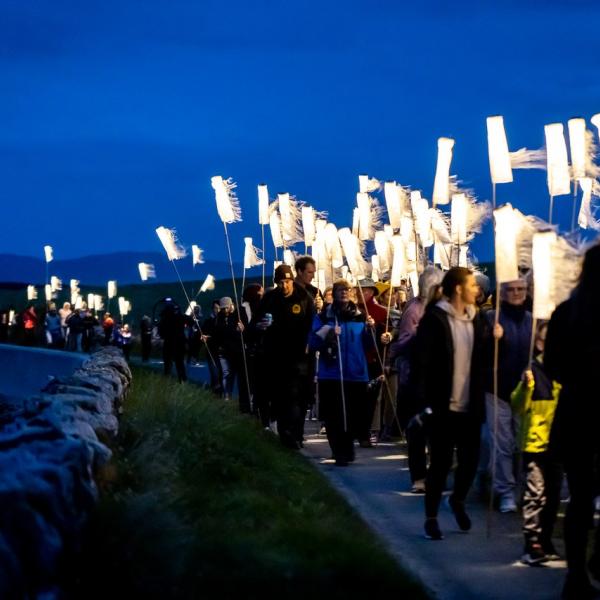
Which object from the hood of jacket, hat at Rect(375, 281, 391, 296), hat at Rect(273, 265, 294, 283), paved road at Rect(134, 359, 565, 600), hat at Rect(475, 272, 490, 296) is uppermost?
hat at Rect(273, 265, 294, 283)

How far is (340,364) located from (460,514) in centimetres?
564

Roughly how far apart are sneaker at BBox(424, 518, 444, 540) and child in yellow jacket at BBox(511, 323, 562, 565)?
998mm

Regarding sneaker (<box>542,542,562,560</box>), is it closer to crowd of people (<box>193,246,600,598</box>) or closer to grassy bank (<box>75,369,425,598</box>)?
crowd of people (<box>193,246,600,598</box>)

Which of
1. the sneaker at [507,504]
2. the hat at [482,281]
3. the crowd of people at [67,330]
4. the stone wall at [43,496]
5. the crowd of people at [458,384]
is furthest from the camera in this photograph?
the crowd of people at [67,330]

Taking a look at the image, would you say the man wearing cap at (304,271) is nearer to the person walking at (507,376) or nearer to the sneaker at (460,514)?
the person walking at (507,376)

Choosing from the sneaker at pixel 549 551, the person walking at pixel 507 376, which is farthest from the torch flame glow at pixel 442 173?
the sneaker at pixel 549 551

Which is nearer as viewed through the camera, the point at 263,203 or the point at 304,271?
the point at 304,271

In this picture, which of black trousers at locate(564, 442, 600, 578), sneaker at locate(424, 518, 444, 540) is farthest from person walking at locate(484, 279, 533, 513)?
black trousers at locate(564, 442, 600, 578)

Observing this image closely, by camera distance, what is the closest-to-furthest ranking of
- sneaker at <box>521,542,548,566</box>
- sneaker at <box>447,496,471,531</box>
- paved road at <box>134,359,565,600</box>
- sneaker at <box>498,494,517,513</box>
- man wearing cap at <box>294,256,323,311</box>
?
paved road at <box>134,359,565,600</box>, sneaker at <box>521,542,548,566</box>, sneaker at <box>447,496,471,531</box>, sneaker at <box>498,494,517,513</box>, man wearing cap at <box>294,256,323,311</box>

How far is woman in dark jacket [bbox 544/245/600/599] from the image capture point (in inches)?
345

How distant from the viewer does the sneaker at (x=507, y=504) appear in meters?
13.0

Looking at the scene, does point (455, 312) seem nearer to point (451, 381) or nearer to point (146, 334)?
point (451, 381)

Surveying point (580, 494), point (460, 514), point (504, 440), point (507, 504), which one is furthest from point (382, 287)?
point (580, 494)

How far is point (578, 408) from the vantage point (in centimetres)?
901
